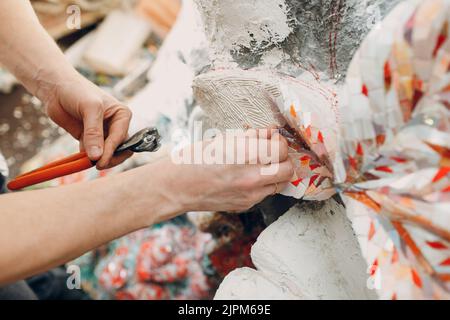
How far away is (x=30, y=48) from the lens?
3.10 ft

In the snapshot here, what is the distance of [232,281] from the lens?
65 cm

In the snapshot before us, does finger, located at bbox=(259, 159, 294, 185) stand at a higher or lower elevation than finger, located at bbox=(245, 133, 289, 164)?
lower

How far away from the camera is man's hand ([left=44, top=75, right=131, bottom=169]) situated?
0.79 metres

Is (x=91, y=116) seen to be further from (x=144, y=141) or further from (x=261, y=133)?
(x=261, y=133)

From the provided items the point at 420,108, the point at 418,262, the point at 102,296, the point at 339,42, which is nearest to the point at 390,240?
the point at 418,262

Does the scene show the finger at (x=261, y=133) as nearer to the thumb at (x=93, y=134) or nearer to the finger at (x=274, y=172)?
the finger at (x=274, y=172)

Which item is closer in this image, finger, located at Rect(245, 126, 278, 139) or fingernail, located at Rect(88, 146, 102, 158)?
finger, located at Rect(245, 126, 278, 139)

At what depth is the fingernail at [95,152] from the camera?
0.77 metres

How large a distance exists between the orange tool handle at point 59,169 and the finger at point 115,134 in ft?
0.09

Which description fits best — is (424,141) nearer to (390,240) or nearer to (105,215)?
(390,240)

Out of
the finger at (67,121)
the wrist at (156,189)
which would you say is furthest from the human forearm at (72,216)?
the finger at (67,121)

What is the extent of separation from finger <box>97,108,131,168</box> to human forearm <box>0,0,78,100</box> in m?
0.15

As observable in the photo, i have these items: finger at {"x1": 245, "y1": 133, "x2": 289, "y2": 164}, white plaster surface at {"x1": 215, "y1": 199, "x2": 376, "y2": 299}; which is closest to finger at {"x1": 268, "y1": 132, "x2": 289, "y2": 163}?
finger at {"x1": 245, "y1": 133, "x2": 289, "y2": 164}

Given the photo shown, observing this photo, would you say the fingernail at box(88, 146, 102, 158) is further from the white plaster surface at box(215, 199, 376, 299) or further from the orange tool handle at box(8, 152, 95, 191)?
the white plaster surface at box(215, 199, 376, 299)
